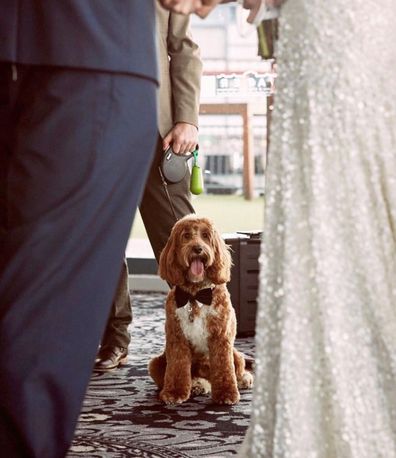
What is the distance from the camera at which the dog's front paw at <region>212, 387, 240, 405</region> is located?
2.64 meters

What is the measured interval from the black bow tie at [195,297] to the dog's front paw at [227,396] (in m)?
0.29

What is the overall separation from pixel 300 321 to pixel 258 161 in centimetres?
687

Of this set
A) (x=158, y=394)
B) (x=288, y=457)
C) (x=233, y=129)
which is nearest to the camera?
(x=288, y=457)

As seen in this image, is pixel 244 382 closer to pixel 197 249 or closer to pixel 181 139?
pixel 197 249

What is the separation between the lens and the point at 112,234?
1.15 m

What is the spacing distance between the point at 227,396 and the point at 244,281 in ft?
4.29

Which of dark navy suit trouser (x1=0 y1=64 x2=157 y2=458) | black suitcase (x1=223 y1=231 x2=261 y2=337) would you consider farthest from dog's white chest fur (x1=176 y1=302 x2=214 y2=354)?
dark navy suit trouser (x1=0 y1=64 x2=157 y2=458)

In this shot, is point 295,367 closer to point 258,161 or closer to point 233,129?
point 233,129

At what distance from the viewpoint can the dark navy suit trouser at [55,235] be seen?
1.07 metres

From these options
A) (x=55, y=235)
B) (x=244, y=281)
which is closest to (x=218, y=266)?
(x=244, y=281)

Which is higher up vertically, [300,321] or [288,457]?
[300,321]

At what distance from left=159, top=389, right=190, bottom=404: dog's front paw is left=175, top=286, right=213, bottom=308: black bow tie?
0.91ft

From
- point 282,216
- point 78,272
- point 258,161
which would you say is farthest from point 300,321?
point 258,161

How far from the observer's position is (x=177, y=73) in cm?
280
